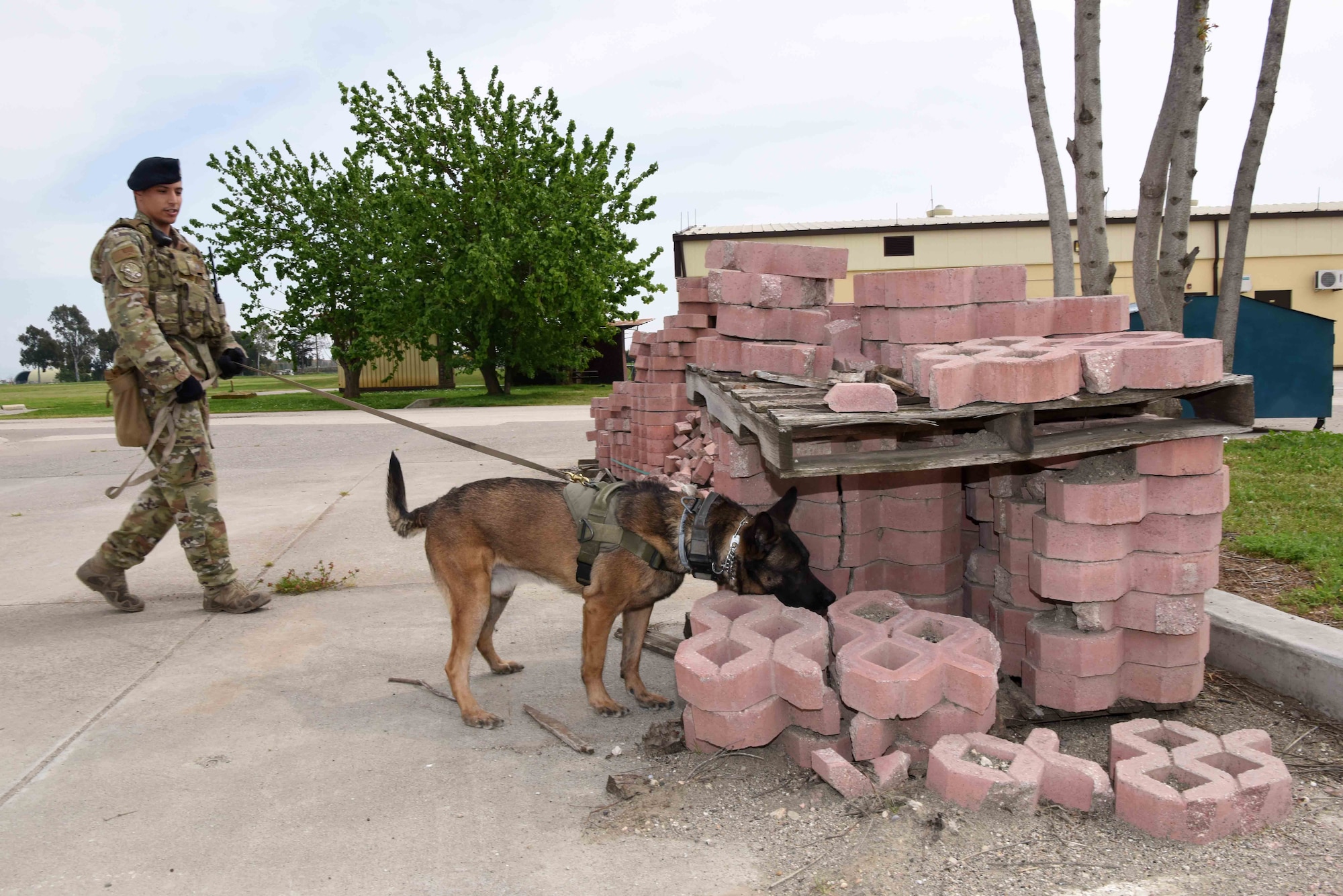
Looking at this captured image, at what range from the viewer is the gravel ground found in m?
2.54

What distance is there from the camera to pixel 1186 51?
579 centimetres

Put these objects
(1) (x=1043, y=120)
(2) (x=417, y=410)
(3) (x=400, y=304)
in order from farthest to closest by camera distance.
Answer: (3) (x=400, y=304)
(2) (x=417, y=410)
(1) (x=1043, y=120)

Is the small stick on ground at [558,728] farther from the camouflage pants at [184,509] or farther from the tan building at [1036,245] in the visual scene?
the tan building at [1036,245]

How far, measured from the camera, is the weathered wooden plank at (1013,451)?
3.10 m

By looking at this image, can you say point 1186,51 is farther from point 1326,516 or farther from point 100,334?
point 100,334

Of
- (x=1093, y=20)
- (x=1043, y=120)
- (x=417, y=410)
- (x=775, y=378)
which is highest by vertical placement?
(x=1093, y=20)

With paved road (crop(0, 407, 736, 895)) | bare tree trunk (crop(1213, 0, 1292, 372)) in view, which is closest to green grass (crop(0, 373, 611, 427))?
paved road (crop(0, 407, 736, 895))

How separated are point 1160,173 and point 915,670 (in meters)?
4.49

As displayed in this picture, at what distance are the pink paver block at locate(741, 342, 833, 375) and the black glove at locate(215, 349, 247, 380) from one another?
311 centimetres

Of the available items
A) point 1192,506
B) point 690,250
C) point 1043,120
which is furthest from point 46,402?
point 1192,506

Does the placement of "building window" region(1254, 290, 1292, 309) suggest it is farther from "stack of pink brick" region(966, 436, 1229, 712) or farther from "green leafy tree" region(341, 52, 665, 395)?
"stack of pink brick" region(966, 436, 1229, 712)

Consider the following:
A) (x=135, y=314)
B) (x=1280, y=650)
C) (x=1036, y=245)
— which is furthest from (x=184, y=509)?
(x=1036, y=245)

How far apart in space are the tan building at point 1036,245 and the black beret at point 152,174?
78.1 ft

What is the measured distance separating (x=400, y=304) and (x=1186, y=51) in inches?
886
